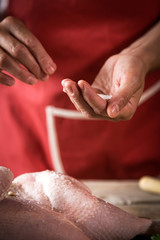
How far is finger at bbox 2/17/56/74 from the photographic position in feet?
3.17

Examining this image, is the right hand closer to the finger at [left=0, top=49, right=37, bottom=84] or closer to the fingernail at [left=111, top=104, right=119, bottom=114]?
the finger at [left=0, top=49, right=37, bottom=84]

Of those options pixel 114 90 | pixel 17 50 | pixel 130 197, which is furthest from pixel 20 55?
pixel 130 197

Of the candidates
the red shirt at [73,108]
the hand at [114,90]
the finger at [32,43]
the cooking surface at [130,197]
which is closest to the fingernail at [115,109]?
the hand at [114,90]

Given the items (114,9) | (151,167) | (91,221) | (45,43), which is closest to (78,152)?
→ (151,167)

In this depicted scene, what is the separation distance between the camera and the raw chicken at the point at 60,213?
66 cm

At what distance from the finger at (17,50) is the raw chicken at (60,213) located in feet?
1.07

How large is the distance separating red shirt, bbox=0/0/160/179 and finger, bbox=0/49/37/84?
0.32 meters

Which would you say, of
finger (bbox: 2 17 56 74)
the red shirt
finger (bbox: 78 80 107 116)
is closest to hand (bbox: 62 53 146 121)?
finger (bbox: 78 80 107 116)

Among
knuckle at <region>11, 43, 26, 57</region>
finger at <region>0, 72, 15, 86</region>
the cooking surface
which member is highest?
knuckle at <region>11, 43, 26, 57</region>

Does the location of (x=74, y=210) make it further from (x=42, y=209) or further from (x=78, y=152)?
(x=78, y=152)

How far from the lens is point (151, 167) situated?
147 centimetres

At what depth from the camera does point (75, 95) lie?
28.0 inches

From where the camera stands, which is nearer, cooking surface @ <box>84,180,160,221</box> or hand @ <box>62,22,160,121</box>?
hand @ <box>62,22,160,121</box>

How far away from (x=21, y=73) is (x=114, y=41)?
450 millimetres
